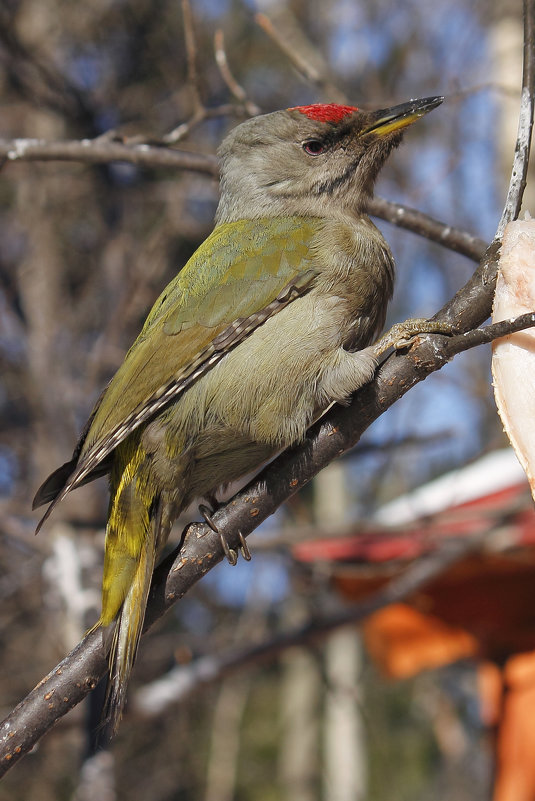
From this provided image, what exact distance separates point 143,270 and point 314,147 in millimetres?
2248

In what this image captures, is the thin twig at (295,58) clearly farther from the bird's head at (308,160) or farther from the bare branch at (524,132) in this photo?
the bare branch at (524,132)

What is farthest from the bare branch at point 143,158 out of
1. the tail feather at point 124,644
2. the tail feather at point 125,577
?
the tail feather at point 124,644

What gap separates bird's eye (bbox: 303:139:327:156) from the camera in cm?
349

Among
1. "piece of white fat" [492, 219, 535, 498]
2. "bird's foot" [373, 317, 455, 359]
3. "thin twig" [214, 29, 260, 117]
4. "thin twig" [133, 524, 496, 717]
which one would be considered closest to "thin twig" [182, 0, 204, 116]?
"thin twig" [214, 29, 260, 117]

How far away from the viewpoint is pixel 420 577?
439cm

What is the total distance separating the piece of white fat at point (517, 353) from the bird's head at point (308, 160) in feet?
4.51

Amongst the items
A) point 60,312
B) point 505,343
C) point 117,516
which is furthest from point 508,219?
point 60,312

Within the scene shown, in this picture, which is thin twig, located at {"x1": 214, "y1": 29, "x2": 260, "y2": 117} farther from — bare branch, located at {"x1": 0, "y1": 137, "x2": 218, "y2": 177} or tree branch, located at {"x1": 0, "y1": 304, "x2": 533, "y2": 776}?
tree branch, located at {"x1": 0, "y1": 304, "x2": 533, "y2": 776}

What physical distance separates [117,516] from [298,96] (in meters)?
8.02

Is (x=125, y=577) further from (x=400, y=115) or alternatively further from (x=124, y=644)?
(x=400, y=115)

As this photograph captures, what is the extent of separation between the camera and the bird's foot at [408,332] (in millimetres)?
2133

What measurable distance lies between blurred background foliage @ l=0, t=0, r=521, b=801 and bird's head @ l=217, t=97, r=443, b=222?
17 centimetres

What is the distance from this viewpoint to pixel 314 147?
351cm

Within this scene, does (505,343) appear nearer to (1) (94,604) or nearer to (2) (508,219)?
(2) (508,219)
